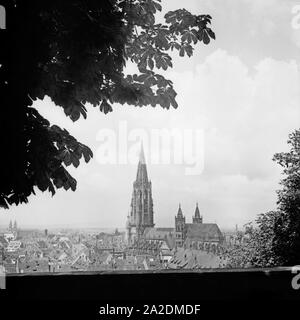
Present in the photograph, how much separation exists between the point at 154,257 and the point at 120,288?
142963 millimetres

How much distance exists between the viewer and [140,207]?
14612 cm

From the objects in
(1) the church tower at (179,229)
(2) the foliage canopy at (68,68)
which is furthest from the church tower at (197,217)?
(2) the foliage canopy at (68,68)

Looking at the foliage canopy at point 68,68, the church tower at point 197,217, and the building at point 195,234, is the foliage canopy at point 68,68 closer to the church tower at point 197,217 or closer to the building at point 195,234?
the building at point 195,234

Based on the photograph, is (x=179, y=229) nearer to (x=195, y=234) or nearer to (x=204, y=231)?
(x=195, y=234)

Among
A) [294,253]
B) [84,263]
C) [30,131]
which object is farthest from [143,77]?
[84,263]

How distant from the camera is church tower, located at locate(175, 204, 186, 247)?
141625 mm

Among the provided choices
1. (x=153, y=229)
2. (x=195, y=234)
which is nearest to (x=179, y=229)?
(x=195, y=234)

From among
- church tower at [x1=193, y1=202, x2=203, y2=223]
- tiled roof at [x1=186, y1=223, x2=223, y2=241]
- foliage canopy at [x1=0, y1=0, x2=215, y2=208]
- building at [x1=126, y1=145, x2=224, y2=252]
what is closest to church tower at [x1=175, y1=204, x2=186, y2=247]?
building at [x1=126, y1=145, x2=224, y2=252]

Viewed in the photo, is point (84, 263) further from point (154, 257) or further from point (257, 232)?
point (257, 232)

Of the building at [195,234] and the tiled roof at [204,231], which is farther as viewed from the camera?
the tiled roof at [204,231]

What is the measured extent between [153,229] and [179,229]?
11.1 metres

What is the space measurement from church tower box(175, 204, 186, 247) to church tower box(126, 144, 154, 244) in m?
10.3

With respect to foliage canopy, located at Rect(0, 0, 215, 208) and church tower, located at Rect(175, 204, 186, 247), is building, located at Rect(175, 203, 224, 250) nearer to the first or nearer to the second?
church tower, located at Rect(175, 204, 186, 247)

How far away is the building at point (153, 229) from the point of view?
137 m
